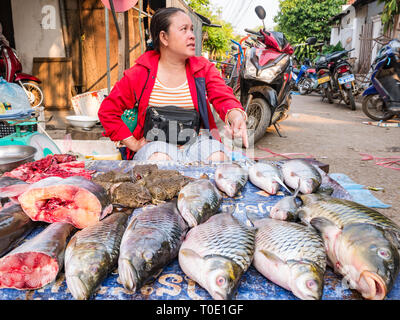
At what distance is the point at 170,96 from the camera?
2.97 metres

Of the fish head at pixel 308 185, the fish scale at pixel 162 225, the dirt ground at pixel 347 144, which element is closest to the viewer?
the fish scale at pixel 162 225

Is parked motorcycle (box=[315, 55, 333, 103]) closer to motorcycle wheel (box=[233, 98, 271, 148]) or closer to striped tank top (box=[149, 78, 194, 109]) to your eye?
motorcycle wheel (box=[233, 98, 271, 148])

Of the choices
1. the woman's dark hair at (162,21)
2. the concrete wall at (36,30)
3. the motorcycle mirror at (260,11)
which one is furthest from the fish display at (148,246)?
the concrete wall at (36,30)

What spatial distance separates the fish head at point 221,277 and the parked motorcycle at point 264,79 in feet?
15.4

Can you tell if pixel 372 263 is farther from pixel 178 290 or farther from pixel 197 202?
pixel 197 202

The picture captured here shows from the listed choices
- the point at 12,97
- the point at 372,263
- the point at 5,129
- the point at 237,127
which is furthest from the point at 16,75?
the point at 372,263

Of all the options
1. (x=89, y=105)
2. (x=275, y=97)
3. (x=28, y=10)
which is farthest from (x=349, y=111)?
(x=28, y=10)

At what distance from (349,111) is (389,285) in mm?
10524

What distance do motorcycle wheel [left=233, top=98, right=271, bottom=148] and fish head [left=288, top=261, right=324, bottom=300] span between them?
14.4ft

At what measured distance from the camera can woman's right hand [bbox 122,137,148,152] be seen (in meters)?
2.92

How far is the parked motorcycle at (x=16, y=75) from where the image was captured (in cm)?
669

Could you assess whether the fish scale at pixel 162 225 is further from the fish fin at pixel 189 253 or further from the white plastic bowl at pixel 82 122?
the white plastic bowl at pixel 82 122

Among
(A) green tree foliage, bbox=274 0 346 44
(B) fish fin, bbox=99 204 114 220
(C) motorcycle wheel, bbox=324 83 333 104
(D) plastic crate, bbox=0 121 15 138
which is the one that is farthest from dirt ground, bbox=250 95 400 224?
(A) green tree foliage, bbox=274 0 346 44

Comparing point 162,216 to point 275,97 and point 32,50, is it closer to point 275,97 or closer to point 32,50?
point 275,97
